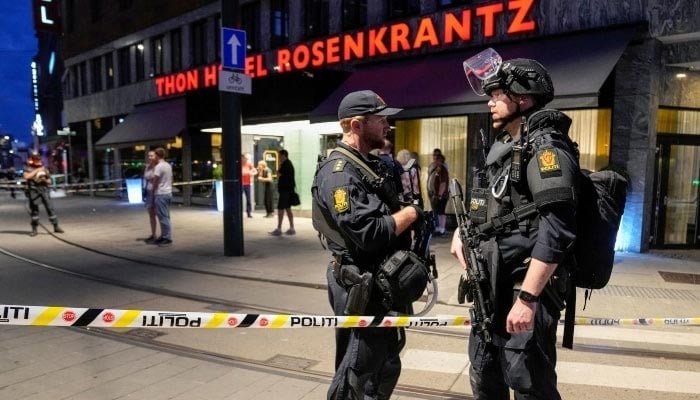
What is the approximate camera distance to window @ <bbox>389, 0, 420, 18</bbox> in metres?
11.9

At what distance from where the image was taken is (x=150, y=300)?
6.04m

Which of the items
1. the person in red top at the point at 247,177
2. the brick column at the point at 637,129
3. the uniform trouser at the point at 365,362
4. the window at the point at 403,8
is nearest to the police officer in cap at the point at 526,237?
the uniform trouser at the point at 365,362

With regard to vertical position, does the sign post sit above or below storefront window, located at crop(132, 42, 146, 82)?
below

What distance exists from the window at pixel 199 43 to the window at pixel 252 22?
2279mm

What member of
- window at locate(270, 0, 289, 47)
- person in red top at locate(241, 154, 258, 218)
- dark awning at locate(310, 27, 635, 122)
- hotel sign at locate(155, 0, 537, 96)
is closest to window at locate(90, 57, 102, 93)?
hotel sign at locate(155, 0, 537, 96)

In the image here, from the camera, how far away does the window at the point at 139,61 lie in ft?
69.3

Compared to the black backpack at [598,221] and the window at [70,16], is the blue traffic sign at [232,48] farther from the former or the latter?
the window at [70,16]

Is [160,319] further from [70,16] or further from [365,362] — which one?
[70,16]

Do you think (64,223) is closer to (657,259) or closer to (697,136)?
(657,259)

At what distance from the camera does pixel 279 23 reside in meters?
15.3

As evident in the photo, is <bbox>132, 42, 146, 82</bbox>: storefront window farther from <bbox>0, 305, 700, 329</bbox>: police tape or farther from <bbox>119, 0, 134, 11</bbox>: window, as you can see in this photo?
<bbox>0, 305, 700, 329</bbox>: police tape

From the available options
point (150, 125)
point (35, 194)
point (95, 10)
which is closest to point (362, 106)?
point (35, 194)

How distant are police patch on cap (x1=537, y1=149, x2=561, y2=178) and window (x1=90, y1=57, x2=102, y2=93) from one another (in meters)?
26.2

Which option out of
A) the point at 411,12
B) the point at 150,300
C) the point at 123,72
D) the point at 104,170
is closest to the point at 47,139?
the point at 104,170
